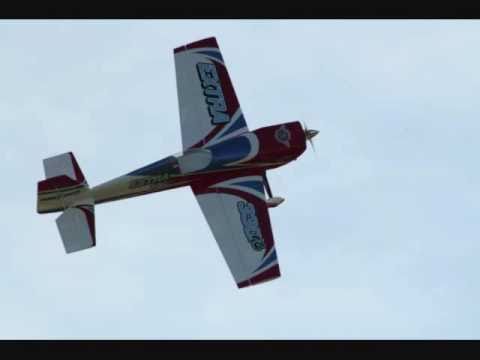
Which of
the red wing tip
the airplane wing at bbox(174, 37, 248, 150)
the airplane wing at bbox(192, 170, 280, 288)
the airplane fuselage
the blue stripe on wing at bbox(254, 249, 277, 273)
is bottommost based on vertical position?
the blue stripe on wing at bbox(254, 249, 277, 273)

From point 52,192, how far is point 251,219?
516 centimetres

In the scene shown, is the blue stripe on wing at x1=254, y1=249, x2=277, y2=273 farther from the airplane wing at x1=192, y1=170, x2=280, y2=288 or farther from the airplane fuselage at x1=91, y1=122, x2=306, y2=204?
the airplane fuselage at x1=91, y1=122, x2=306, y2=204

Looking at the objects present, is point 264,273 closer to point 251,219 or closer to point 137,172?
point 251,219

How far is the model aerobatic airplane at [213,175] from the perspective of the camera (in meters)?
30.6

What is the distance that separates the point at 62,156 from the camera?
3116 cm

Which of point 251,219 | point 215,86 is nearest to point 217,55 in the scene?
point 215,86

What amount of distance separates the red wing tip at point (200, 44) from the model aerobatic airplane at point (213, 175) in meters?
0.03

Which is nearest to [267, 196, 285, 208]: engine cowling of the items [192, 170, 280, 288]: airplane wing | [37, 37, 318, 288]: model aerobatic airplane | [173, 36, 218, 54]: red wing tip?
[37, 37, 318, 288]: model aerobatic airplane

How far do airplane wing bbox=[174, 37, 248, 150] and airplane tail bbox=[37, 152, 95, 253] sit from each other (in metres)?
3.02

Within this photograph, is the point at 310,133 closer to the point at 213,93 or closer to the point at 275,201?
the point at 275,201

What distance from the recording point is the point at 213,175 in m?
31.8

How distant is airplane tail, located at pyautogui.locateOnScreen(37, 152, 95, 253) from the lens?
3080 centimetres

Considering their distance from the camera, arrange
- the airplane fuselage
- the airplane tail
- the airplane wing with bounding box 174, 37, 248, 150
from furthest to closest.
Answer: the airplane wing with bounding box 174, 37, 248, 150
the airplane fuselage
the airplane tail

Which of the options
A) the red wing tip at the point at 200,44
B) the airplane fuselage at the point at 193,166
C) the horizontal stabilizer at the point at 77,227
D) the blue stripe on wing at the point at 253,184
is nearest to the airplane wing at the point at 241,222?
the blue stripe on wing at the point at 253,184
